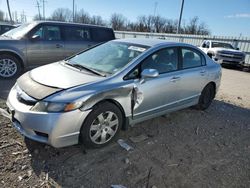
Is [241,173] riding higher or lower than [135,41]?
lower

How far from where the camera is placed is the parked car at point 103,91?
8.94 ft

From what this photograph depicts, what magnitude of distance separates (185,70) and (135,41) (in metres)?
1.07

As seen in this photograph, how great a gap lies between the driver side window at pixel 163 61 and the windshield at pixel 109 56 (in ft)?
0.69

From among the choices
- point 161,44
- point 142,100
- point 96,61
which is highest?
point 161,44

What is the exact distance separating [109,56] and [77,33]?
13.5ft

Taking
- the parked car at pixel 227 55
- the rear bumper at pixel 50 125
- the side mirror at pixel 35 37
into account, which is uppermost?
the side mirror at pixel 35 37

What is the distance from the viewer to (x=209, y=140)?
12.4 feet

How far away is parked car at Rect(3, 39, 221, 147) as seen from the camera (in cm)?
272

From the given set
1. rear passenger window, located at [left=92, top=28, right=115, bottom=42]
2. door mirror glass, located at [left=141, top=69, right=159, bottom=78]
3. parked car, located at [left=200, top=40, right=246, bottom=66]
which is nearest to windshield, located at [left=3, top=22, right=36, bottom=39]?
rear passenger window, located at [left=92, top=28, right=115, bottom=42]

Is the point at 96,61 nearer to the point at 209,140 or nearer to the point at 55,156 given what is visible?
the point at 55,156

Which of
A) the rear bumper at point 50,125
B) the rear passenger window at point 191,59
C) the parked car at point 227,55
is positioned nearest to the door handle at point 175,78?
the rear passenger window at point 191,59

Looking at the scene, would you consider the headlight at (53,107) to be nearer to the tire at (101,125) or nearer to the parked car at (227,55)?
the tire at (101,125)

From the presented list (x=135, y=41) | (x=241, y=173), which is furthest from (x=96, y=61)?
(x=241, y=173)

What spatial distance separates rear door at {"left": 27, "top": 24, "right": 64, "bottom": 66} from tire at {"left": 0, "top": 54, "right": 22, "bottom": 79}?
1.20 feet
